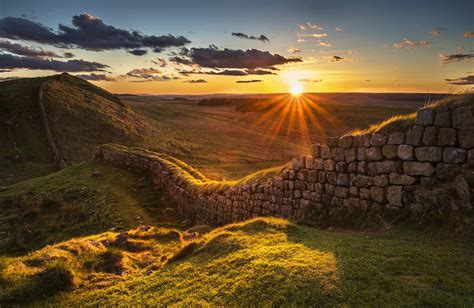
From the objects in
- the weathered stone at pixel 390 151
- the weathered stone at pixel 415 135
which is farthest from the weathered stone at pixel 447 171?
the weathered stone at pixel 390 151

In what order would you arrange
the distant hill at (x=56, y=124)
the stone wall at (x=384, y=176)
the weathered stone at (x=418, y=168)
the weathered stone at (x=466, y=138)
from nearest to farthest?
the weathered stone at (x=466, y=138) < the stone wall at (x=384, y=176) < the weathered stone at (x=418, y=168) < the distant hill at (x=56, y=124)

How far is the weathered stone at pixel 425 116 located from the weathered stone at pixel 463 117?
470mm

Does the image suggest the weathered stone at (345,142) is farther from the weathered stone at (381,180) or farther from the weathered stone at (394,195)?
the weathered stone at (394,195)

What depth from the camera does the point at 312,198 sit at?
38.6 feet

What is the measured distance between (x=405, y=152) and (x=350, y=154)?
1.75 m

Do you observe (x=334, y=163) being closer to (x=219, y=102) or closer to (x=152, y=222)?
(x=152, y=222)

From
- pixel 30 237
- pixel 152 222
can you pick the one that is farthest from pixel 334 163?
pixel 30 237

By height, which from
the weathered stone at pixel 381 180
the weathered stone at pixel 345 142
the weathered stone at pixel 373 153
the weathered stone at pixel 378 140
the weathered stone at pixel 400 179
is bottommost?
the weathered stone at pixel 381 180

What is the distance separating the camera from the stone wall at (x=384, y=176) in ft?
27.3

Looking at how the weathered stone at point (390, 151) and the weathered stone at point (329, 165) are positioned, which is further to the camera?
the weathered stone at point (329, 165)

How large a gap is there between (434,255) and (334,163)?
4.74 m

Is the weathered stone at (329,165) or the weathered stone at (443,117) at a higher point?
the weathered stone at (443,117)

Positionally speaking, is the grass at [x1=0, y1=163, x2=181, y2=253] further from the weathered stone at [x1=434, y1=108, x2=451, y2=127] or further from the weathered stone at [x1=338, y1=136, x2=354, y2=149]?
the weathered stone at [x1=434, y1=108, x2=451, y2=127]

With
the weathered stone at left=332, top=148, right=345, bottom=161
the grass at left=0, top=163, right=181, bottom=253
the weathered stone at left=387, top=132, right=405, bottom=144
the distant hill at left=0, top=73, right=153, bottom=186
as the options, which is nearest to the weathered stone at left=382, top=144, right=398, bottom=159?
the weathered stone at left=387, top=132, right=405, bottom=144
